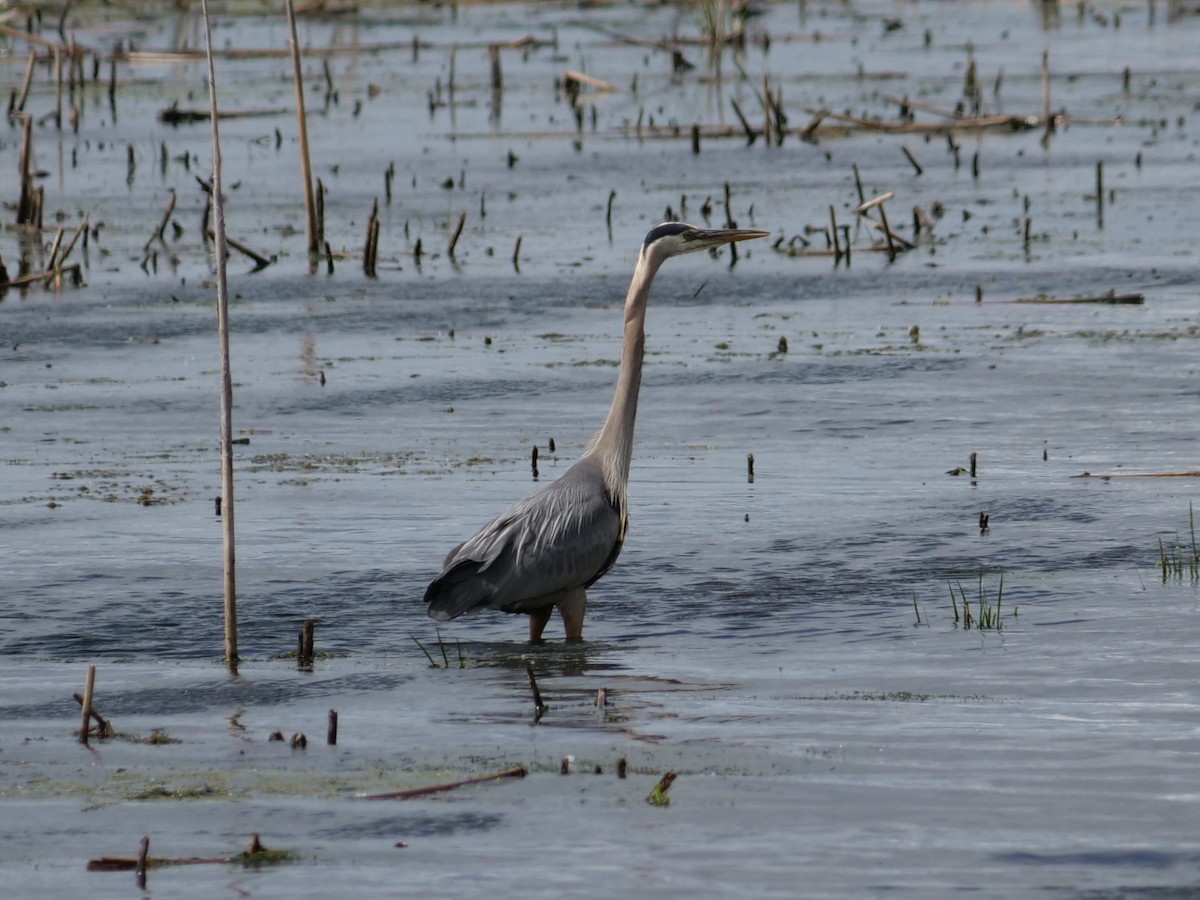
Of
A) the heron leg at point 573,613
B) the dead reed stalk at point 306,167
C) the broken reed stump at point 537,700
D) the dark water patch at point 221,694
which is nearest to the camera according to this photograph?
the broken reed stump at point 537,700

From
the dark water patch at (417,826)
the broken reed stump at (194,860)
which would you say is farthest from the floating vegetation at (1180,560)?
the broken reed stump at (194,860)

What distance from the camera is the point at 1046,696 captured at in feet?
21.5

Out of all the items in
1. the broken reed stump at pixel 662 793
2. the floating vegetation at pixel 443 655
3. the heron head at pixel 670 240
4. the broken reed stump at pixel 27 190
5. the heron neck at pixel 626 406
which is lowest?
the floating vegetation at pixel 443 655

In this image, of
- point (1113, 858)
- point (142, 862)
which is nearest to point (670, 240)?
point (1113, 858)

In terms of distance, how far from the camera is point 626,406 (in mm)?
8273

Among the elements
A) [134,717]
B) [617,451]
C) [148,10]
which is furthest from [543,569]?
[148,10]

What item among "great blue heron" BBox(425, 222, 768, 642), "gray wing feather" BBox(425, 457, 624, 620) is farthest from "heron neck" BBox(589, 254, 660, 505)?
"gray wing feather" BBox(425, 457, 624, 620)

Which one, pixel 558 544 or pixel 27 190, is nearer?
pixel 558 544

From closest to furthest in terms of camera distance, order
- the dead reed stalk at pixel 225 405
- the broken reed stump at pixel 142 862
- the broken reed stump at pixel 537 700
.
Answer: the broken reed stump at pixel 142 862 < the broken reed stump at pixel 537 700 < the dead reed stalk at pixel 225 405

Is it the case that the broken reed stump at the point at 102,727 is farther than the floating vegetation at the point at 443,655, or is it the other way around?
the floating vegetation at the point at 443,655

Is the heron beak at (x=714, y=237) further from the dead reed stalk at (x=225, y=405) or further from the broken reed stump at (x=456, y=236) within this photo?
the broken reed stump at (x=456, y=236)

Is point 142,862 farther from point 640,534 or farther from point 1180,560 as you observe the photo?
point 1180,560

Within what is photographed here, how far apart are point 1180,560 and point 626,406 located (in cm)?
238

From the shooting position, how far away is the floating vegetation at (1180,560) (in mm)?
8258
